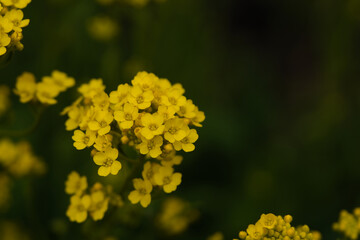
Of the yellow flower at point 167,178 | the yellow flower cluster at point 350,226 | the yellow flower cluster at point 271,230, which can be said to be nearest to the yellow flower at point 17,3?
the yellow flower at point 167,178

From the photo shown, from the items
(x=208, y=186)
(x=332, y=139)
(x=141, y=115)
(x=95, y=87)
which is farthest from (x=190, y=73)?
(x=141, y=115)

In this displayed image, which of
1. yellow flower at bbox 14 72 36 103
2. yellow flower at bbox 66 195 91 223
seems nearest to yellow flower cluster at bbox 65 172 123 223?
yellow flower at bbox 66 195 91 223

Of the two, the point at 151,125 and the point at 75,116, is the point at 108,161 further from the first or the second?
the point at 75,116

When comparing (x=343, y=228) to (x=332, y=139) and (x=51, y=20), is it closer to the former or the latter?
(x=332, y=139)

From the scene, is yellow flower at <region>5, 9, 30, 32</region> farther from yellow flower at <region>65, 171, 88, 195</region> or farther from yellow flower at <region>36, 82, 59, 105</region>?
yellow flower at <region>65, 171, 88, 195</region>

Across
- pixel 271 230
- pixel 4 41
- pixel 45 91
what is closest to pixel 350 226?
pixel 271 230

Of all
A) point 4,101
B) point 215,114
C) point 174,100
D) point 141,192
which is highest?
point 215,114

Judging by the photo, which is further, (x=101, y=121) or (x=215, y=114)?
(x=215, y=114)
